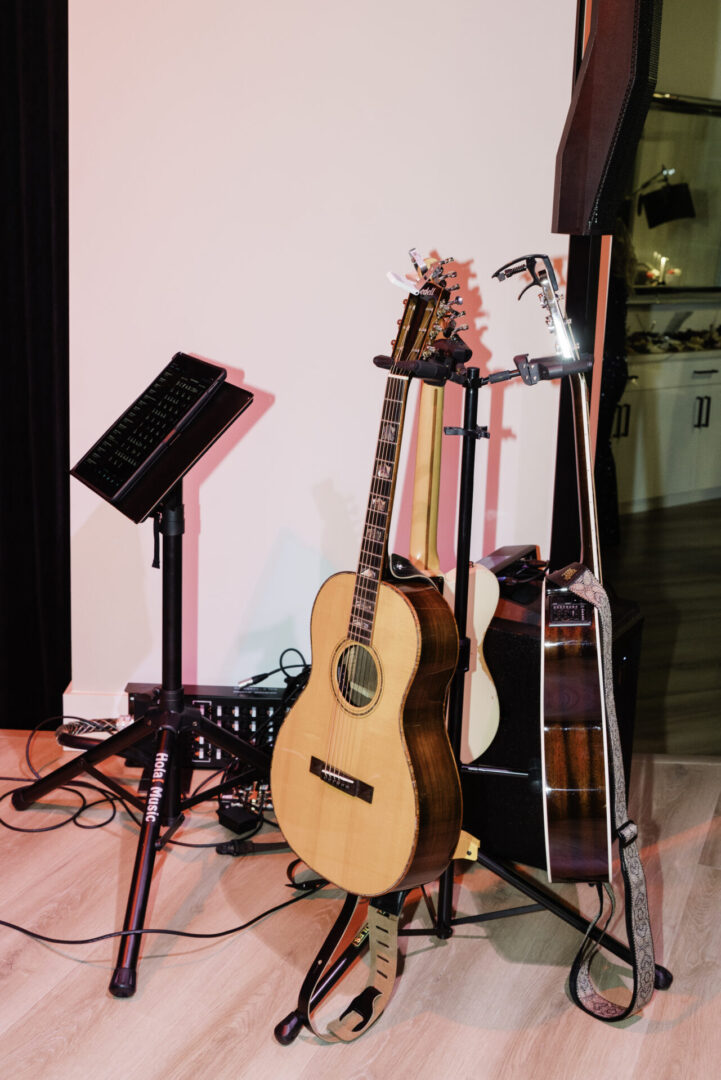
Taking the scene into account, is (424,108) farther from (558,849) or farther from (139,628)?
(558,849)

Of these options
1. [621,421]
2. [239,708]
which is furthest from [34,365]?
[621,421]

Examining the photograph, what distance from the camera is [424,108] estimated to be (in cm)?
238

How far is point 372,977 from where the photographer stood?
175 centimetres

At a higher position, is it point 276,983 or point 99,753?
point 99,753

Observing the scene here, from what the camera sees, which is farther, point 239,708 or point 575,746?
point 239,708

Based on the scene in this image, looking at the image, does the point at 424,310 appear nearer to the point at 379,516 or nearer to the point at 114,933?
the point at 379,516

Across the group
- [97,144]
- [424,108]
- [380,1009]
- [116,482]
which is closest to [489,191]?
[424,108]

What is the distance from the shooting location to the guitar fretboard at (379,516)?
1738 mm

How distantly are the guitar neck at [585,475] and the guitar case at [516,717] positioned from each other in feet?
0.97

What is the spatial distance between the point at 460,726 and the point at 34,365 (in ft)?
4.70

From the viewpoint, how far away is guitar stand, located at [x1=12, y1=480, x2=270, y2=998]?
189 cm

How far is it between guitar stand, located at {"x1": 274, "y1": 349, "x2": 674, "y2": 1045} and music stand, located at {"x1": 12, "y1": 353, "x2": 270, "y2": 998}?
0.35 meters

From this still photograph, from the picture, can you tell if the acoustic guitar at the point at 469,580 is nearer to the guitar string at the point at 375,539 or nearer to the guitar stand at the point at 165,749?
the guitar string at the point at 375,539

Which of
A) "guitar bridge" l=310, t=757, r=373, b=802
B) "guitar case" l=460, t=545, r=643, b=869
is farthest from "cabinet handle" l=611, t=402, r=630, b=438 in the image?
"guitar bridge" l=310, t=757, r=373, b=802
